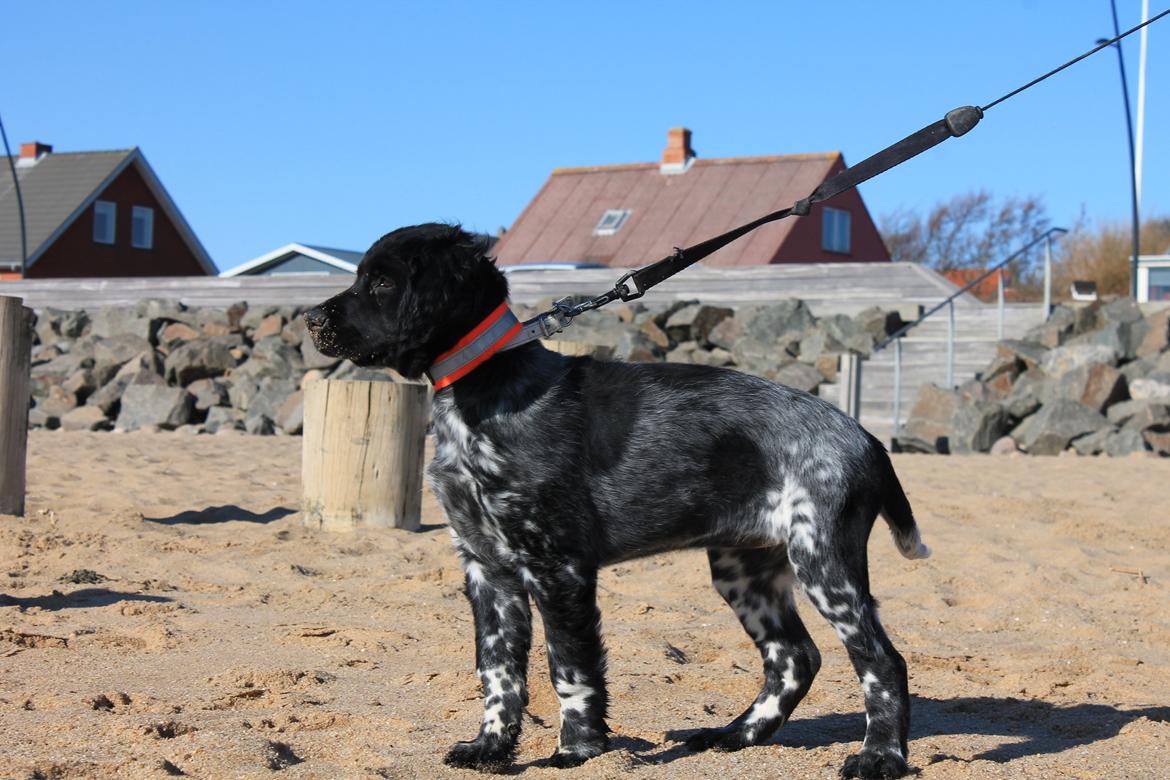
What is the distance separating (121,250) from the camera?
43.0 m

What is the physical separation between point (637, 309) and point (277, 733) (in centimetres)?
1554

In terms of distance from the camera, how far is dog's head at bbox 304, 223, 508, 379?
4.26m

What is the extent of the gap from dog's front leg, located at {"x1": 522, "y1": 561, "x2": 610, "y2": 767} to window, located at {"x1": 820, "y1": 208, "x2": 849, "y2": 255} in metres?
33.4

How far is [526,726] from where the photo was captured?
4.71 metres

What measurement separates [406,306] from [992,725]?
2.64 metres

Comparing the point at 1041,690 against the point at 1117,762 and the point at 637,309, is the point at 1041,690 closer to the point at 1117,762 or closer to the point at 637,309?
the point at 1117,762

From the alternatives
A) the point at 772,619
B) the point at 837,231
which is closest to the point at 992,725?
the point at 772,619

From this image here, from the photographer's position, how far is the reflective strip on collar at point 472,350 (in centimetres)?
433

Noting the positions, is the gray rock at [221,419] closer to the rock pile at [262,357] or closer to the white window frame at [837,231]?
the rock pile at [262,357]

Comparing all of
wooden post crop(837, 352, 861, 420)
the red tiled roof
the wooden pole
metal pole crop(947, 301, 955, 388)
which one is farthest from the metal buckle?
the red tiled roof

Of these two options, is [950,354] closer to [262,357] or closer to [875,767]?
[262,357]

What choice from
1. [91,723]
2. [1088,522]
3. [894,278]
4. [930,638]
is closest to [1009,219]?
[894,278]

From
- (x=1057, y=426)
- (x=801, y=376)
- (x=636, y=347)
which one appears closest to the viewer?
(x=1057, y=426)

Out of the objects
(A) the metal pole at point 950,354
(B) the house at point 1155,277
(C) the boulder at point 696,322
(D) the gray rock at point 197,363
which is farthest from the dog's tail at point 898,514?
(B) the house at point 1155,277
